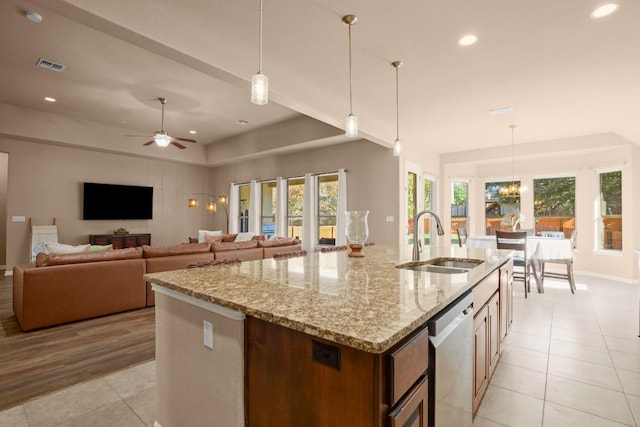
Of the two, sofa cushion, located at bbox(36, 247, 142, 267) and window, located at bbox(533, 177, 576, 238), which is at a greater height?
window, located at bbox(533, 177, 576, 238)

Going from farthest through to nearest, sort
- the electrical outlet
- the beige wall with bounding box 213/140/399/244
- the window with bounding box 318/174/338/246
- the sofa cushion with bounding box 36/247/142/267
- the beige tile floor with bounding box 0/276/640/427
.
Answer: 1. the window with bounding box 318/174/338/246
2. the beige wall with bounding box 213/140/399/244
3. the sofa cushion with bounding box 36/247/142/267
4. the beige tile floor with bounding box 0/276/640/427
5. the electrical outlet

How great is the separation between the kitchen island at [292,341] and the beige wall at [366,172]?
432cm

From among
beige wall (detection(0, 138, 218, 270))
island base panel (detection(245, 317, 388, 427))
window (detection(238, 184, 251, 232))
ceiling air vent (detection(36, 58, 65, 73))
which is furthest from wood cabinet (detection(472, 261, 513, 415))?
beige wall (detection(0, 138, 218, 270))

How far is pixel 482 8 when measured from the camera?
2.46 m

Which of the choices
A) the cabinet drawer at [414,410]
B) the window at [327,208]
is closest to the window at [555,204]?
the window at [327,208]

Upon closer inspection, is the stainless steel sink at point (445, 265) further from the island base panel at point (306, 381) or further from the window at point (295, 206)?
the window at point (295, 206)

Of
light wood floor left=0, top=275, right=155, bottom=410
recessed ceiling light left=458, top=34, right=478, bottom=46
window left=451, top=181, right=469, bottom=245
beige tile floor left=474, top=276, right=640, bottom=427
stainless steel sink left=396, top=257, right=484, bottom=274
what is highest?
recessed ceiling light left=458, top=34, right=478, bottom=46

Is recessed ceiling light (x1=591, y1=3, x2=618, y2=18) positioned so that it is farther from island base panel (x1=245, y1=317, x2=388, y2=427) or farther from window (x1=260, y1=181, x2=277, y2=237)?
window (x1=260, y1=181, x2=277, y2=237)

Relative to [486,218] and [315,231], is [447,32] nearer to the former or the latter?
[315,231]

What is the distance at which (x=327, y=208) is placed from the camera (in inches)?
282

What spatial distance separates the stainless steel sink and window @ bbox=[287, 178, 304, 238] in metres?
5.24

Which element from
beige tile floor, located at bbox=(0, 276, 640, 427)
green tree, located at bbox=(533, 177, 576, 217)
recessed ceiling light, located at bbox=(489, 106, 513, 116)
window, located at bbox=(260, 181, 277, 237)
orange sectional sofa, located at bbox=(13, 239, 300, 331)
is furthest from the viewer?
window, located at bbox=(260, 181, 277, 237)

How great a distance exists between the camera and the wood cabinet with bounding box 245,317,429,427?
0.86 meters

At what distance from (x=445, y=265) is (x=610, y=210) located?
606cm
